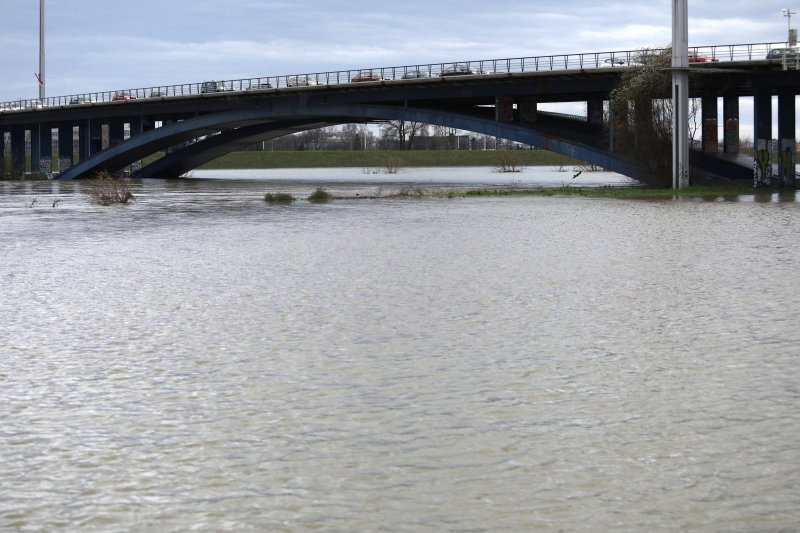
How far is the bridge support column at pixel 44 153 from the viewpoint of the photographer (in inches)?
4114

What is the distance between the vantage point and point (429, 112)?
240ft

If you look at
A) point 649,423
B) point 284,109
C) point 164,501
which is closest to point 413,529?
point 164,501

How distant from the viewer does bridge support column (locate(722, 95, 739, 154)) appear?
64.7 metres

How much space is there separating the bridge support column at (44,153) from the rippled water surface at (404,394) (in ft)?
291

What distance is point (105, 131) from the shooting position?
138875 millimetres

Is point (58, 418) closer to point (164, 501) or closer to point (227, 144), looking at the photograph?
point (164, 501)

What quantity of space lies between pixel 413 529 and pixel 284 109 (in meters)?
77.2

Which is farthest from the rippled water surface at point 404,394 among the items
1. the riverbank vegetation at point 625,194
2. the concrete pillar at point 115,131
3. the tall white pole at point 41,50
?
the tall white pole at point 41,50

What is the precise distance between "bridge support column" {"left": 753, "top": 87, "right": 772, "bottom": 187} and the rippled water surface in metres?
39.0

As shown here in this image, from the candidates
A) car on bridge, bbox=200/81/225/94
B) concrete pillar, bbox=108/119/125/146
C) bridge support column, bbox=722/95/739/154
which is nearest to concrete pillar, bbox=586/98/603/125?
bridge support column, bbox=722/95/739/154

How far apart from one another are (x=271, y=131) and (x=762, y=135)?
4728 centimetres

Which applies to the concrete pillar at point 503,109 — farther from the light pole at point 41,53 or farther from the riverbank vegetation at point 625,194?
the light pole at point 41,53

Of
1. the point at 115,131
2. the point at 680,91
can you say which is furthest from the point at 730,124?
the point at 115,131

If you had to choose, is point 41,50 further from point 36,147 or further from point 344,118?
point 344,118
